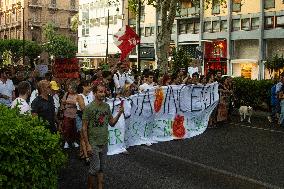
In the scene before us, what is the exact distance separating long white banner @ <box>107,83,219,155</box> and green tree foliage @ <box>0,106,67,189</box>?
5394 mm

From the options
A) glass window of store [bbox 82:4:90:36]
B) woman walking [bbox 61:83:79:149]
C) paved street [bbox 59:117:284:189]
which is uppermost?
glass window of store [bbox 82:4:90:36]

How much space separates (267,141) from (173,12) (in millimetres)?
14472

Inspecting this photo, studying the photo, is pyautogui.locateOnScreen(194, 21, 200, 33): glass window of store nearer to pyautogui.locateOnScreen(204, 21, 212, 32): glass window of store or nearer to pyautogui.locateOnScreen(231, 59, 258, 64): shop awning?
pyautogui.locateOnScreen(204, 21, 212, 32): glass window of store

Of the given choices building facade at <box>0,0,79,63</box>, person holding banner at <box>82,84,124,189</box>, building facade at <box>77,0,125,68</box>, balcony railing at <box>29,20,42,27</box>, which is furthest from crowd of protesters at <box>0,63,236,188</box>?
building facade at <box>0,0,79,63</box>

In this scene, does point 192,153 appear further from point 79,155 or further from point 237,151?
point 79,155

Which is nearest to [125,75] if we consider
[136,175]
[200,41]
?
[136,175]

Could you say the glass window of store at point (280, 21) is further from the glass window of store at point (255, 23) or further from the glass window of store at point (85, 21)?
the glass window of store at point (85, 21)

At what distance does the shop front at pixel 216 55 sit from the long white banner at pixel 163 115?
34.6 m

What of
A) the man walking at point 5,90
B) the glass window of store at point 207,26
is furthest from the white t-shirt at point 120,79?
the glass window of store at point 207,26

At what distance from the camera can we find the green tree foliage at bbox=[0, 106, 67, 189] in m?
4.96

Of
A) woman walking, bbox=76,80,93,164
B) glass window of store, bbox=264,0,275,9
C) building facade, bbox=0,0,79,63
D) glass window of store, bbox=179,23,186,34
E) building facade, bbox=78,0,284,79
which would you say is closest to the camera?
woman walking, bbox=76,80,93,164

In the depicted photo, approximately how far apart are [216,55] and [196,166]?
1632 inches

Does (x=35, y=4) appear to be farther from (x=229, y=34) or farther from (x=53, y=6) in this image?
(x=229, y=34)

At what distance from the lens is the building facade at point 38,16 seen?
10488cm
